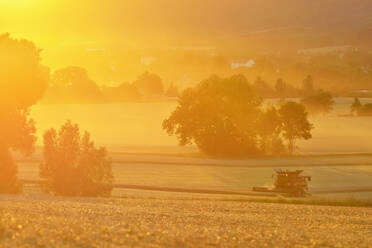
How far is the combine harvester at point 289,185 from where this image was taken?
3234cm

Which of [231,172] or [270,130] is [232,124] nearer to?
[270,130]

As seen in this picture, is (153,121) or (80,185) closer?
(80,185)

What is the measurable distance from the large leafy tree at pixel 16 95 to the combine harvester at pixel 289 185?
13408mm

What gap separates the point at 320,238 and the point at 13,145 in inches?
604

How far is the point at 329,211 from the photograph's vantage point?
852 inches

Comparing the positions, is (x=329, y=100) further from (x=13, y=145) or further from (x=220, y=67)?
(x=13, y=145)

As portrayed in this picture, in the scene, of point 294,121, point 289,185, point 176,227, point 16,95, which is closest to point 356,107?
point 294,121

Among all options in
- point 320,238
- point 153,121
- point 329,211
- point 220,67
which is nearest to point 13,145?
point 329,211

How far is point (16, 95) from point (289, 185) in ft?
49.9

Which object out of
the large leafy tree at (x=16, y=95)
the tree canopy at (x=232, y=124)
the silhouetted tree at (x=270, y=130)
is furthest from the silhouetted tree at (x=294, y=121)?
the large leafy tree at (x=16, y=95)

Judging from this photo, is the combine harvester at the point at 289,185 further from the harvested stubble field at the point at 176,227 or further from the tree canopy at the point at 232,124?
the tree canopy at the point at 232,124

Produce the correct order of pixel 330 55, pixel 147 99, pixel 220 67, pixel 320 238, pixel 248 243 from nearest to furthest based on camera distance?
pixel 248 243
pixel 320 238
pixel 147 99
pixel 220 67
pixel 330 55

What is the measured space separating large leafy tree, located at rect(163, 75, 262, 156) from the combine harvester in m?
22.5

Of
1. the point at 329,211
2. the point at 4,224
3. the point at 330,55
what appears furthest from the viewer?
the point at 330,55
